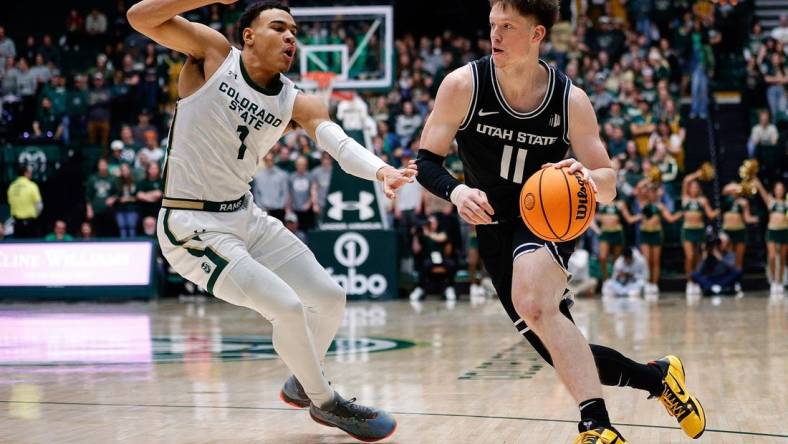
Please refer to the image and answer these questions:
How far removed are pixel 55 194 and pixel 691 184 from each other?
12056 mm

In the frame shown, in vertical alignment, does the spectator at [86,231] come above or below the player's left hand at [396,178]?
below

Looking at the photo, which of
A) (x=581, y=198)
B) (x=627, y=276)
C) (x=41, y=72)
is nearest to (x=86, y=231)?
(x=41, y=72)

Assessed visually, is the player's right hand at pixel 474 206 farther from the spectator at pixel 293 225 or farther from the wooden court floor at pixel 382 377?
the spectator at pixel 293 225

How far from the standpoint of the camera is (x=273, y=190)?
1900 centimetres

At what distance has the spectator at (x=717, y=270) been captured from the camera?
61.5ft

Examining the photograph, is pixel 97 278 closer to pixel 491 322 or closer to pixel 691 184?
pixel 491 322

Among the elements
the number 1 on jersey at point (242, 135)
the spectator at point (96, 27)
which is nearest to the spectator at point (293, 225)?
the spectator at point (96, 27)

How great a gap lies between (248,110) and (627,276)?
13.8 metres

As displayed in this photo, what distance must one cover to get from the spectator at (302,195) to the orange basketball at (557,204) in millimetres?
14287

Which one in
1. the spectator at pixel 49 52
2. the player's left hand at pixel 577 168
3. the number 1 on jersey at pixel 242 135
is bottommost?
the player's left hand at pixel 577 168

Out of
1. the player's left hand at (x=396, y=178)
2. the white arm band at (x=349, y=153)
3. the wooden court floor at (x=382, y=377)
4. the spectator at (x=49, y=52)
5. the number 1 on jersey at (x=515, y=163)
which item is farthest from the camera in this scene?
the spectator at (x=49, y=52)

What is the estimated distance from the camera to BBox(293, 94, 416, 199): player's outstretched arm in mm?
5570

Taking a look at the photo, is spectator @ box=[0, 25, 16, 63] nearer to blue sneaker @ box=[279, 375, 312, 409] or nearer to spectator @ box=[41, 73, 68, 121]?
spectator @ box=[41, 73, 68, 121]

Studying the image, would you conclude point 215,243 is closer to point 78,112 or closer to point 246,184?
point 246,184
